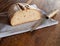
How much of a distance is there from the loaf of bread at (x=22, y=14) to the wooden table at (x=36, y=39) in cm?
11

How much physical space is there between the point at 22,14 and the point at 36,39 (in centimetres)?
19

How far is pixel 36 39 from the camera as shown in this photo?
67 cm

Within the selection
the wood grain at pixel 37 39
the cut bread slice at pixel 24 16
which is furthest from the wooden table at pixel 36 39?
the cut bread slice at pixel 24 16

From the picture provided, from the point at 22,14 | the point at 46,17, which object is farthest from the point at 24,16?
the point at 46,17

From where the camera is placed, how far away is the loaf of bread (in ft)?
2.50

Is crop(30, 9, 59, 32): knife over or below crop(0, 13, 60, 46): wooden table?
over

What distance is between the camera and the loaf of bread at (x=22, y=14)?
0.76m

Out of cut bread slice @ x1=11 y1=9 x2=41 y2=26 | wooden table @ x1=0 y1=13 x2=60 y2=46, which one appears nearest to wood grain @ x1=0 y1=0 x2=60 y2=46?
wooden table @ x1=0 y1=13 x2=60 y2=46

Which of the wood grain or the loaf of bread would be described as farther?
the loaf of bread

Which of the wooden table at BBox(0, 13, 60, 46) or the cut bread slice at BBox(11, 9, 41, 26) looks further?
the cut bread slice at BBox(11, 9, 41, 26)

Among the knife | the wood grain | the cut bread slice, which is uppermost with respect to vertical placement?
the cut bread slice

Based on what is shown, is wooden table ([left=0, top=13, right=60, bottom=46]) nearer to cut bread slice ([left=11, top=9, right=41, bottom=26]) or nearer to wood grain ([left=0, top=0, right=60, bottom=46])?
wood grain ([left=0, top=0, right=60, bottom=46])

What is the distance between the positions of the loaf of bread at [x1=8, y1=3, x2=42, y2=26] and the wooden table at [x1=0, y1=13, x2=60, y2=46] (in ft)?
0.36

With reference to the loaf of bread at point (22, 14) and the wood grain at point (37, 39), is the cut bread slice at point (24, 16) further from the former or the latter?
the wood grain at point (37, 39)
